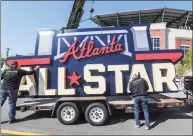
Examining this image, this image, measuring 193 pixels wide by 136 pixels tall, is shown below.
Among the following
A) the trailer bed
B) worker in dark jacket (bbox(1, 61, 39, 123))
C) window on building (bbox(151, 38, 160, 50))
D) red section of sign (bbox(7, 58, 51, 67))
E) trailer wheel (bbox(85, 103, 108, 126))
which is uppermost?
window on building (bbox(151, 38, 160, 50))

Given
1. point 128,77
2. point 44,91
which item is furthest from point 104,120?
point 44,91

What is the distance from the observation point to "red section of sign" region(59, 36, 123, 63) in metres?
8.65

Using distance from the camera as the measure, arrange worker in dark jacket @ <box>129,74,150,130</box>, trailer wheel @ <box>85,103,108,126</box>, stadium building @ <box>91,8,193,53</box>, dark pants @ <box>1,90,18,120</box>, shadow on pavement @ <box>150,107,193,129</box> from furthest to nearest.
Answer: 1. stadium building @ <box>91,8,193,53</box>
2. shadow on pavement @ <box>150,107,193,129</box>
3. dark pants @ <box>1,90,18,120</box>
4. trailer wheel @ <box>85,103,108,126</box>
5. worker in dark jacket @ <box>129,74,150,130</box>

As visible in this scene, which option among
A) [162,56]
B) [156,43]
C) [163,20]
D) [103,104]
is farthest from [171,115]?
[163,20]

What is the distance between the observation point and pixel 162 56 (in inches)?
333

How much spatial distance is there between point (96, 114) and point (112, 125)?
0.60 m

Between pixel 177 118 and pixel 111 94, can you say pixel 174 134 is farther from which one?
pixel 111 94

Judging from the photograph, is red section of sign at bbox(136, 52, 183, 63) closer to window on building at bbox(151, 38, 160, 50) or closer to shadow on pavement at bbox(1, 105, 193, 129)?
shadow on pavement at bbox(1, 105, 193, 129)

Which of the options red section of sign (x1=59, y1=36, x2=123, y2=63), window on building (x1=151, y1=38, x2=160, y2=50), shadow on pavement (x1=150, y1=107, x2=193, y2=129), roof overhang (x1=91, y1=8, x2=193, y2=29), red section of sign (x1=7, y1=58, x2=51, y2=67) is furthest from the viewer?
roof overhang (x1=91, y1=8, x2=193, y2=29)

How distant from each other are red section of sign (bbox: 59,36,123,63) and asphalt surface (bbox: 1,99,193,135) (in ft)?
7.14

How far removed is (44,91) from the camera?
8.84 meters

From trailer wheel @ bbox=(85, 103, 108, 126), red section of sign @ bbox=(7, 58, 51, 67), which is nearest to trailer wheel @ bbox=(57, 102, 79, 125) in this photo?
trailer wheel @ bbox=(85, 103, 108, 126)

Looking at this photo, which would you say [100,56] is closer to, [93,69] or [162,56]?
[93,69]

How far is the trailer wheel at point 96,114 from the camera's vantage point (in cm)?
796
